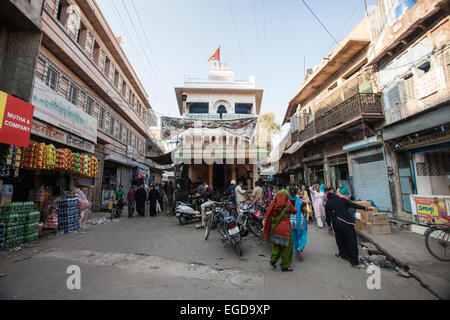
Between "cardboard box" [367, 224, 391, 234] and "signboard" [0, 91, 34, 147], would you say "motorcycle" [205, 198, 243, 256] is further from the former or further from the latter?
"signboard" [0, 91, 34, 147]

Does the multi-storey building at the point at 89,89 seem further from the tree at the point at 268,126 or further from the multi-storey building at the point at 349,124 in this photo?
the tree at the point at 268,126

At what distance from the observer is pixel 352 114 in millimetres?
9672

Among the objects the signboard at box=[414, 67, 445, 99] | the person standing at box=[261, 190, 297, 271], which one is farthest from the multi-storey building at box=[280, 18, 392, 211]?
the person standing at box=[261, 190, 297, 271]

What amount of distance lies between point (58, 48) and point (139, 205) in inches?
311

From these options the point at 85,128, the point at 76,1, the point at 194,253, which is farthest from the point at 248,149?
the point at 76,1

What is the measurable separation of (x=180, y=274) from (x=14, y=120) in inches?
238

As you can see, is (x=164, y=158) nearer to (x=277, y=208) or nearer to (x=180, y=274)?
(x=180, y=274)

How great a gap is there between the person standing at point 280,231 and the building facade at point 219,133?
7.35 meters

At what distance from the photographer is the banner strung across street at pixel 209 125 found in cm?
1109

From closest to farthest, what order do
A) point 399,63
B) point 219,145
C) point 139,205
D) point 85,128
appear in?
point 399,63 → point 85,128 → point 139,205 → point 219,145

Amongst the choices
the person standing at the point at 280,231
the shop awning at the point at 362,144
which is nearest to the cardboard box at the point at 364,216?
the shop awning at the point at 362,144

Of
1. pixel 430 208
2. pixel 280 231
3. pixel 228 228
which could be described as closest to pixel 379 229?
pixel 430 208
